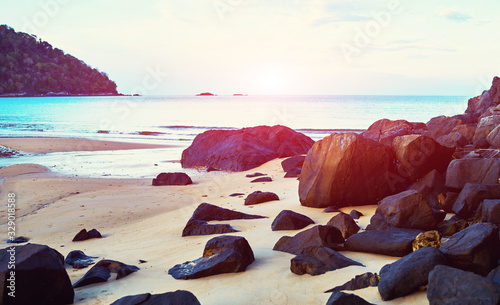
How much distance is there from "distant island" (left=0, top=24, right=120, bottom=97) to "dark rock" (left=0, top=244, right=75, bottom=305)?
346ft

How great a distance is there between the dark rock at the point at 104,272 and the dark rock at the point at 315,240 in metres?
1.79

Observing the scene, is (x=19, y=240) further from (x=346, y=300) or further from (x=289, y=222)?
(x=346, y=300)

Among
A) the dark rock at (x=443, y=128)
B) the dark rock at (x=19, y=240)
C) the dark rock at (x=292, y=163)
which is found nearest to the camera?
the dark rock at (x=19, y=240)

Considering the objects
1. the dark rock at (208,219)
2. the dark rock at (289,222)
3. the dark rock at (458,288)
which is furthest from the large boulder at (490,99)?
the dark rock at (458,288)

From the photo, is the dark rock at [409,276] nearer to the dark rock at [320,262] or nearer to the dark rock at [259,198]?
the dark rock at [320,262]

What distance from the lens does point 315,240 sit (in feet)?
16.6

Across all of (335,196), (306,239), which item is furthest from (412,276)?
(335,196)

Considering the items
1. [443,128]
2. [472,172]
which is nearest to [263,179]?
[472,172]

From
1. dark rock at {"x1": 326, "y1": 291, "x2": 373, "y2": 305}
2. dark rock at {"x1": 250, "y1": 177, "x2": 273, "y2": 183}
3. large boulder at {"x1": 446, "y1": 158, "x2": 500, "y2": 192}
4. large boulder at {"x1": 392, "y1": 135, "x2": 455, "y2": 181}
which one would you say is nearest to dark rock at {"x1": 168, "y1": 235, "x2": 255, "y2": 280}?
dark rock at {"x1": 326, "y1": 291, "x2": 373, "y2": 305}

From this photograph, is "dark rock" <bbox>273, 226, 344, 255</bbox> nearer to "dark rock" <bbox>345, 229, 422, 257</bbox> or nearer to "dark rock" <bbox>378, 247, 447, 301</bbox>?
"dark rock" <bbox>345, 229, 422, 257</bbox>

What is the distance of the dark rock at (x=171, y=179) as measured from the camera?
38.8 feet

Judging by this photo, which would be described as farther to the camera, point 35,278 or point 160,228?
point 160,228

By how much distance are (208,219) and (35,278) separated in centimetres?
366

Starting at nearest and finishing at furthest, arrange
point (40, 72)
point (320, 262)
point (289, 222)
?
point (320, 262)
point (289, 222)
point (40, 72)
